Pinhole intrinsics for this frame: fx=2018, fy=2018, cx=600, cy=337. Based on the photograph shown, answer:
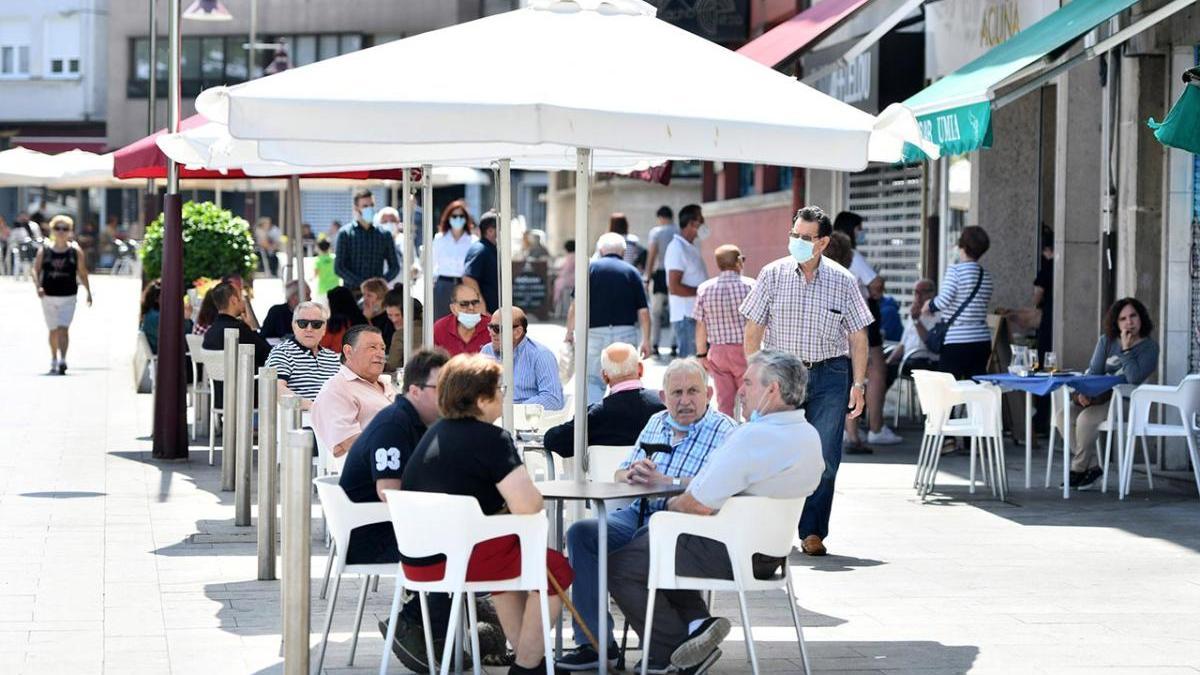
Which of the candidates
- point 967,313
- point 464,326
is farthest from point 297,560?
point 967,313

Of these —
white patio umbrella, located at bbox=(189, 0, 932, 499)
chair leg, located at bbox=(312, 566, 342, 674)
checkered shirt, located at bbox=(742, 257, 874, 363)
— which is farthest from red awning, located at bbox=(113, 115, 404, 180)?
chair leg, located at bbox=(312, 566, 342, 674)

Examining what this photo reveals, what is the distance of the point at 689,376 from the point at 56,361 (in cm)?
1733

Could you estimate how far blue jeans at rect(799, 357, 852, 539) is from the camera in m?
10.8

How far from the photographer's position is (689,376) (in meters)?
8.38

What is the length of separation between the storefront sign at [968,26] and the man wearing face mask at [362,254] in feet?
18.7

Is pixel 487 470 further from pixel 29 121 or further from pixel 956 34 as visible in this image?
pixel 29 121

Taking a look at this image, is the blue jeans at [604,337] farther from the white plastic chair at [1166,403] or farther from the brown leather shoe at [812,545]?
the brown leather shoe at [812,545]

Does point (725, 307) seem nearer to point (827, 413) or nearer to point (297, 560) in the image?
point (827, 413)

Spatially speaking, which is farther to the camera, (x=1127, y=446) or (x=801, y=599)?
(x=1127, y=446)

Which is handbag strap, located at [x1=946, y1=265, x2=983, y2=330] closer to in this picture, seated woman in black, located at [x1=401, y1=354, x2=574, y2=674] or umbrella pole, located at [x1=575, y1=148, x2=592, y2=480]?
umbrella pole, located at [x1=575, y1=148, x2=592, y2=480]

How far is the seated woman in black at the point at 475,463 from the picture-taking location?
718 cm

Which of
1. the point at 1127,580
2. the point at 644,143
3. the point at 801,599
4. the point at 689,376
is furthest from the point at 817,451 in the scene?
the point at 1127,580

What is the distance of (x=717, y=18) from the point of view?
89.2 ft

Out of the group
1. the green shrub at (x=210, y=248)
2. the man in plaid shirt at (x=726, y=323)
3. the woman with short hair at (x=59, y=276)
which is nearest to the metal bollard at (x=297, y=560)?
the man in plaid shirt at (x=726, y=323)
